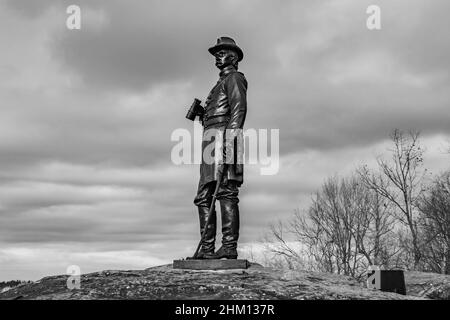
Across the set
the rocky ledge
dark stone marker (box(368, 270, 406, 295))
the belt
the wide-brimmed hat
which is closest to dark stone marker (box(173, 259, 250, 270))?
the rocky ledge

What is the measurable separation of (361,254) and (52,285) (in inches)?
936

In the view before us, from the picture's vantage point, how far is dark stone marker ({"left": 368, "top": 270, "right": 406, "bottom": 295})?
969 centimetres

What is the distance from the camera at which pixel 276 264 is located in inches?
1158

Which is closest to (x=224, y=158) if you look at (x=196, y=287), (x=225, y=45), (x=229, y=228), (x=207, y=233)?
(x=229, y=228)

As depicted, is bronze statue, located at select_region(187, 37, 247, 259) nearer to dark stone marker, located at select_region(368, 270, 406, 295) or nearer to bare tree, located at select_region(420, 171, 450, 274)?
dark stone marker, located at select_region(368, 270, 406, 295)

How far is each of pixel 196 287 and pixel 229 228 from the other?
7.04 ft

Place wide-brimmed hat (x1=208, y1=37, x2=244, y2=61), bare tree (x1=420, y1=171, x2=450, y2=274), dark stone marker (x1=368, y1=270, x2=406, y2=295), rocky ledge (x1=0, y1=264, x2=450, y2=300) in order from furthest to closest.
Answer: bare tree (x1=420, y1=171, x2=450, y2=274), wide-brimmed hat (x1=208, y1=37, x2=244, y2=61), dark stone marker (x1=368, y1=270, x2=406, y2=295), rocky ledge (x1=0, y1=264, x2=450, y2=300)

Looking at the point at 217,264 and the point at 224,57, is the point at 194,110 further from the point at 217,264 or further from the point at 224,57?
the point at 217,264

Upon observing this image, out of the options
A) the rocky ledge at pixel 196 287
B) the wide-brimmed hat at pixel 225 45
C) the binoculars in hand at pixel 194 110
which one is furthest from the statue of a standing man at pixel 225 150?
the rocky ledge at pixel 196 287

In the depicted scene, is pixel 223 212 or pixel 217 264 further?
pixel 223 212

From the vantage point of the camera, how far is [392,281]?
9734 millimetres
